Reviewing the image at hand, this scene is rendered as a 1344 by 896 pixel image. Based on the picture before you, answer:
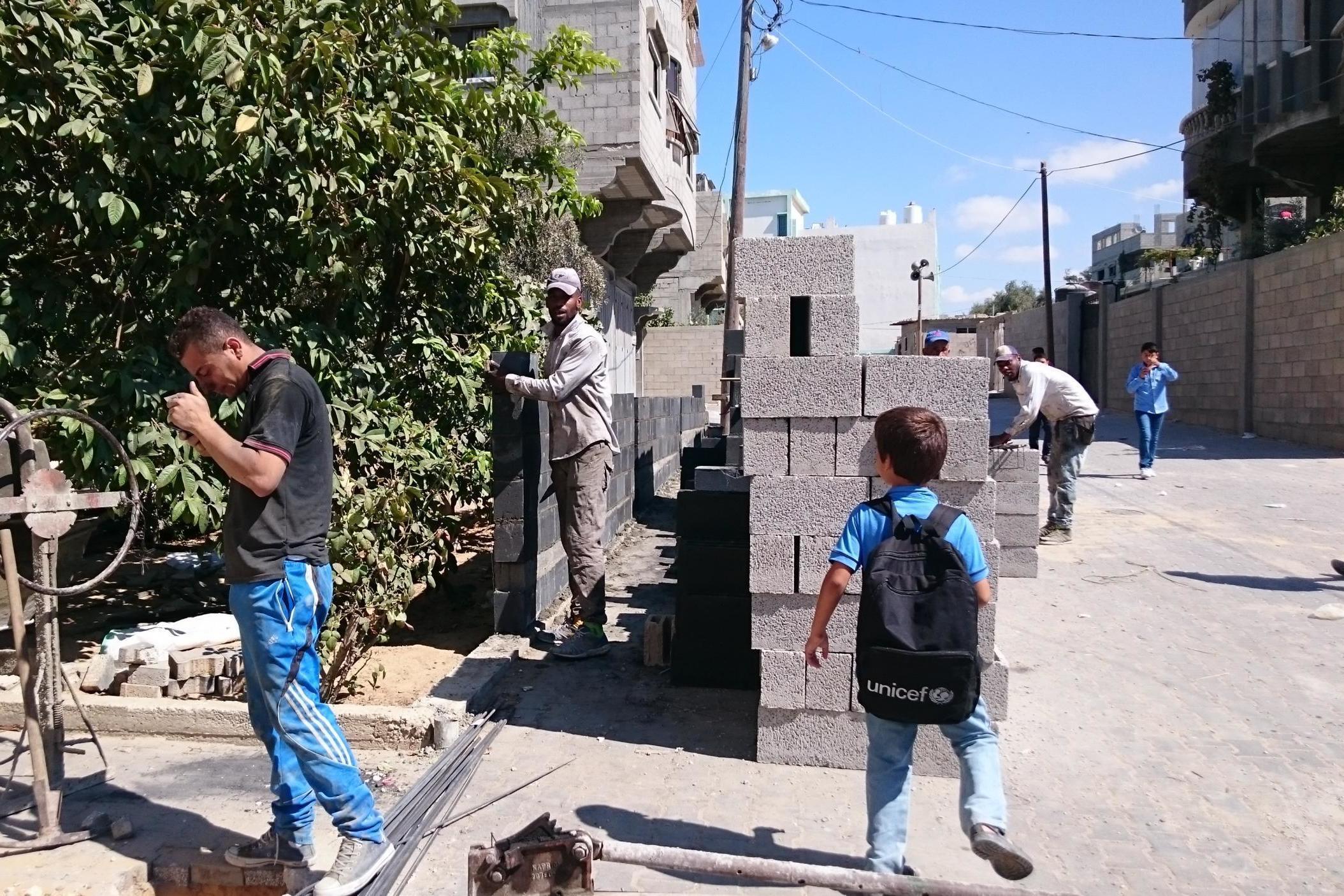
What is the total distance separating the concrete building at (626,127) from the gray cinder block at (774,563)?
10.2 m

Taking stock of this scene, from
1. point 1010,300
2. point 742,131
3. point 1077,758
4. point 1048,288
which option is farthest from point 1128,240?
point 1077,758

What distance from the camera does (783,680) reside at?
3875mm

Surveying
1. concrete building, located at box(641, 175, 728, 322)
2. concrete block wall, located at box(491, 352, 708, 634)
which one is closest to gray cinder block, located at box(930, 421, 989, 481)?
concrete block wall, located at box(491, 352, 708, 634)

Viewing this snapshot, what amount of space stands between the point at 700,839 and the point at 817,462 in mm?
1475

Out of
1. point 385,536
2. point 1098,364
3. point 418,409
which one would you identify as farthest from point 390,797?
point 1098,364

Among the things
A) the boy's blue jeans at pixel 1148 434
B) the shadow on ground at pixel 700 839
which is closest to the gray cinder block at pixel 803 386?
the shadow on ground at pixel 700 839

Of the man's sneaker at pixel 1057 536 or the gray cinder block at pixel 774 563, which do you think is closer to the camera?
the gray cinder block at pixel 774 563

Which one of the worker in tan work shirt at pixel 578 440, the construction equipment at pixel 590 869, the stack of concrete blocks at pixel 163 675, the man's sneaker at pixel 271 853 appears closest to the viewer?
the construction equipment at pixel 590 869

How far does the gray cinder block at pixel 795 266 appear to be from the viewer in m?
3.87

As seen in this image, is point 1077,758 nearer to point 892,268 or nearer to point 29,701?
point 29,701

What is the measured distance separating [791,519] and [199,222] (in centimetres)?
322

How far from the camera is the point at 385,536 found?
4891 mm

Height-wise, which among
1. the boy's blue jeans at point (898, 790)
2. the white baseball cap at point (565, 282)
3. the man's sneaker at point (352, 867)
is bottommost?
the man's sneaker at point (352, 867)

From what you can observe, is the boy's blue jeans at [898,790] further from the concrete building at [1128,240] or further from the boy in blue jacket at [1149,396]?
the concrete building at [1128,240]
